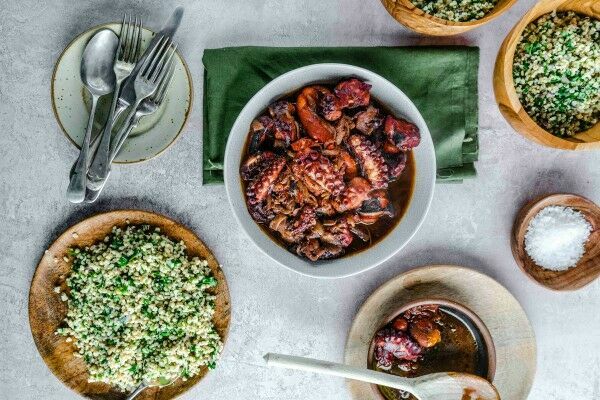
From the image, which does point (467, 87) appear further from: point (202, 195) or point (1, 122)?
point (1, 122)

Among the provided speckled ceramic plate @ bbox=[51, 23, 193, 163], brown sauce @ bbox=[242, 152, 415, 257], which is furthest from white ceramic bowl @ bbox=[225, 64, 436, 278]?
speckled ceramic plate @ bbox=[51, 23, 193, 163]

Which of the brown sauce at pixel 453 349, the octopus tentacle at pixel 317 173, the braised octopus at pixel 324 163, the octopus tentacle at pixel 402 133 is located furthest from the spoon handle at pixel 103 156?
the brown sauce at pixel 453 349

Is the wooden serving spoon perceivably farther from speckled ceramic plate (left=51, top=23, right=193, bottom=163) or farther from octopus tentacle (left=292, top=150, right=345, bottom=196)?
speckled ceramic plate (left=51, top=23, right=193, bottom=163)

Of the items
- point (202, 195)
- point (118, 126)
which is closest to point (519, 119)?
point (202, 195)

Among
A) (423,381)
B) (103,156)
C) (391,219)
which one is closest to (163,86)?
(103,156)

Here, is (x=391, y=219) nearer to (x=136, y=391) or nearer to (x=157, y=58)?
(x=157, y=58)

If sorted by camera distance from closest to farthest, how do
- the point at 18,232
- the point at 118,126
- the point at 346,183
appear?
the point at 346,183, the point at 118,126, the point at 18,232
